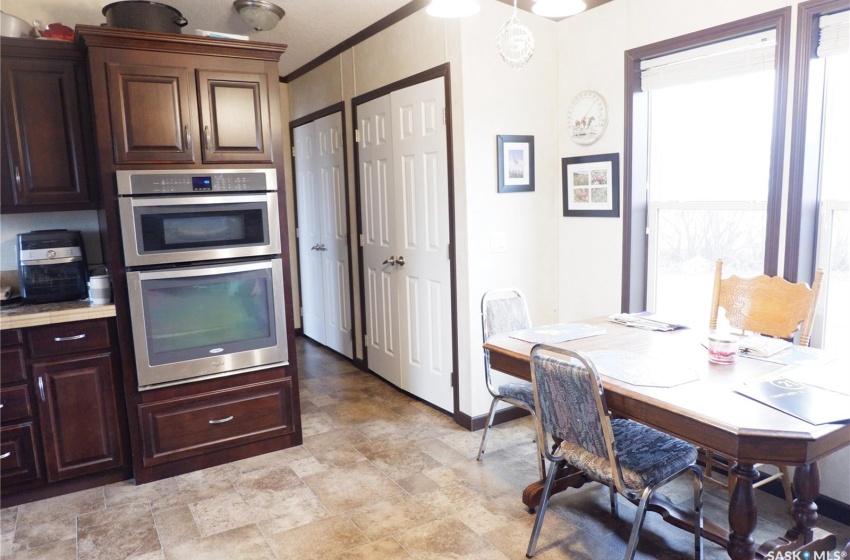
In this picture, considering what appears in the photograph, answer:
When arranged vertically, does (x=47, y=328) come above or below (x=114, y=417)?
above

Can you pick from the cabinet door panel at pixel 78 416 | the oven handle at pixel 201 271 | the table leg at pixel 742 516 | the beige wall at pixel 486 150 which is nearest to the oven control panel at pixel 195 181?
the oven handle at pixel 201 271

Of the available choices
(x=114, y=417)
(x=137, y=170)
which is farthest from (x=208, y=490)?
(x=137, y=170)

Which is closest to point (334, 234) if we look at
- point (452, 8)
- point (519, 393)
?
point (519, 393)

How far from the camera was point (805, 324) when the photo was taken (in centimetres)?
232

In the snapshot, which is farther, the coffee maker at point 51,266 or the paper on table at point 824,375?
the coffee maker at point 51,266

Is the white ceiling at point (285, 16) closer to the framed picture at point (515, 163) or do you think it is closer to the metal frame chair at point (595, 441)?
the framed picture at point (515, 163)

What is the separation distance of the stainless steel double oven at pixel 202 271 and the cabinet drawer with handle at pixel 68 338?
175mm

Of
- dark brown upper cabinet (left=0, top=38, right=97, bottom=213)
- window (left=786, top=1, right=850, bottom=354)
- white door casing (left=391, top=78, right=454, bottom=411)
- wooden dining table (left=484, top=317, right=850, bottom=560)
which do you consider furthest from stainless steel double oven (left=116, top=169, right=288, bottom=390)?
window (left=786, top=1, right=850, bottom=354)

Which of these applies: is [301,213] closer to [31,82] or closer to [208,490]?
[31,82]

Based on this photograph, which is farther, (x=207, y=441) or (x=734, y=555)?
(x=207, y=441)

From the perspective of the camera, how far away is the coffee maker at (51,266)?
115 inches

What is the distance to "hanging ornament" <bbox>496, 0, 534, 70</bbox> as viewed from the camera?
212cm

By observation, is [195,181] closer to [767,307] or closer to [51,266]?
[51,266]

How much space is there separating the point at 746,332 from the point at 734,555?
1.02 meters
